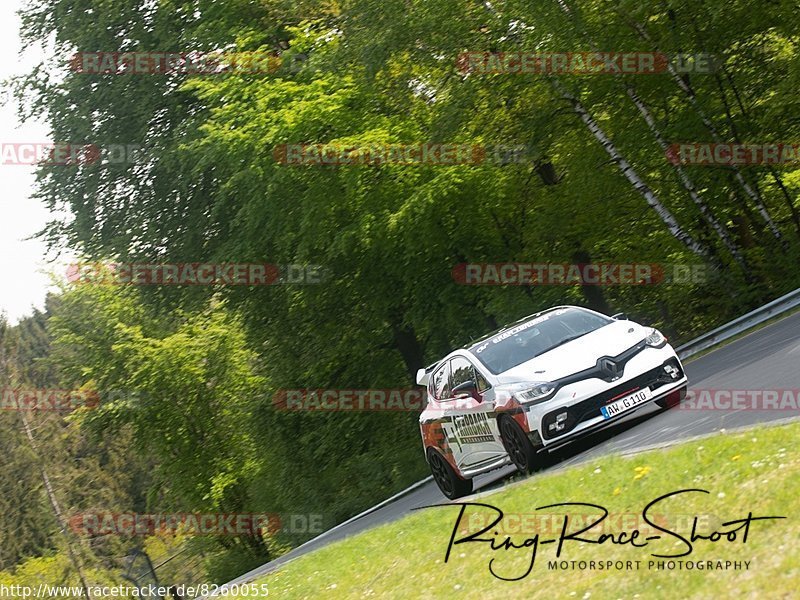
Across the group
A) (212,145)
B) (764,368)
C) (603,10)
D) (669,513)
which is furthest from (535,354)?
(212,145)

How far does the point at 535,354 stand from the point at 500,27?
47.0 ft

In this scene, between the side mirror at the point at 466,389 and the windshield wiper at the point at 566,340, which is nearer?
the side mirror at the point at 466,389

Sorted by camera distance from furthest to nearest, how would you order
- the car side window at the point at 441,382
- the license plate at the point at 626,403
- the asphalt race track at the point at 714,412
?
the car side window at the point at 441,382, the license plate at the point at 626,403, the asphalt race track at the point at 714,412

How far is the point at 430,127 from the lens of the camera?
28.4m

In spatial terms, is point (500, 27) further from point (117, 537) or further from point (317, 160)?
point (117, 537)
